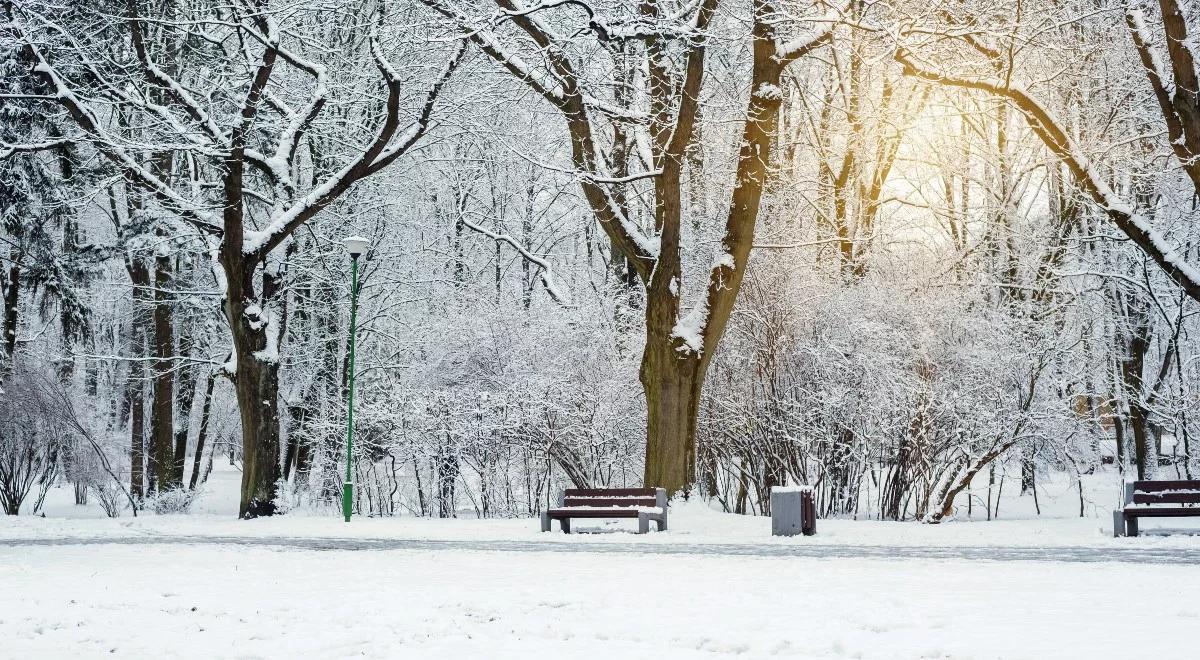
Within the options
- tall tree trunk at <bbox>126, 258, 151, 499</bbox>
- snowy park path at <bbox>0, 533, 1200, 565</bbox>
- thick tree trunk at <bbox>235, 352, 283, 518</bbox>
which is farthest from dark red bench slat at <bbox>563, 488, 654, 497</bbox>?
tall tree trunk at <bbox>126, 258, 151, 499</bbox>

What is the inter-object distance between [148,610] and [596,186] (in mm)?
10203

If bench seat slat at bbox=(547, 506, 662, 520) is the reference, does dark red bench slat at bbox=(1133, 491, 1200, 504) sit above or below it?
above

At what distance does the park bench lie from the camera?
1412 cm

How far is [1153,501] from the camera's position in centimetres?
1440

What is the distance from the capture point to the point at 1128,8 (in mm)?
15641

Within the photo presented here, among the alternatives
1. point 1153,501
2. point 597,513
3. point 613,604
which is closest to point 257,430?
point 597,513

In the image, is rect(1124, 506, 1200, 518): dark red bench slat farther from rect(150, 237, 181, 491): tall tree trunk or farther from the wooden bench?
rect(150, 237, 181, 491): tall tree trunk

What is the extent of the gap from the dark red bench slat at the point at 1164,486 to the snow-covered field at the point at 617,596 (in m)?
0.60

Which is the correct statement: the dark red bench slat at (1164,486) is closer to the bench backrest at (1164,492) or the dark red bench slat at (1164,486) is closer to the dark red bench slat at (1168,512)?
the bench backrest at (1164,492)

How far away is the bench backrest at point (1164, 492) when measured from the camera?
563 inches

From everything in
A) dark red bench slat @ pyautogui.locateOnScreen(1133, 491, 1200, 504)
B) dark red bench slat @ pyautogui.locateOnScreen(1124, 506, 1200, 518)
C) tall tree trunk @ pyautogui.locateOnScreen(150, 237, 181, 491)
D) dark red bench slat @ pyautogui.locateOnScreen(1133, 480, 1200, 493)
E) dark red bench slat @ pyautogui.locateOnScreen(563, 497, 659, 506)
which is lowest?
dark red bench slat @ pyautogui.locateOnScreen(1124, 506, 1200, 518)

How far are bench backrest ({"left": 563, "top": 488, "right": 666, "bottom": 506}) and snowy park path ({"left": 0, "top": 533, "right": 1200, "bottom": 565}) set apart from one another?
60.1 inches

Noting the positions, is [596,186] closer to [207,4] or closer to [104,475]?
[207,4]

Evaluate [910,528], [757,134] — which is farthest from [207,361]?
[910,528]
